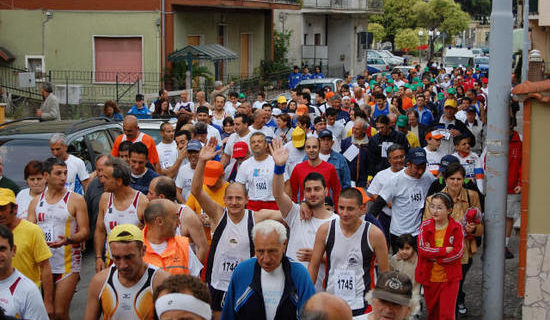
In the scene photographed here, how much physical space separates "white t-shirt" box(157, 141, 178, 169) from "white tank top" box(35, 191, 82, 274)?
3.83m

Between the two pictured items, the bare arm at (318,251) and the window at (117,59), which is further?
the window at (117,59)

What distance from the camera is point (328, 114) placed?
14578 mm

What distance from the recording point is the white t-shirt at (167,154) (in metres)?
11.9

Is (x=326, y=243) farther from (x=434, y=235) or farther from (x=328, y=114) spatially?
(x=328, y=114)

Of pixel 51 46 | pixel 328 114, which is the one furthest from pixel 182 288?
pixel 51 46

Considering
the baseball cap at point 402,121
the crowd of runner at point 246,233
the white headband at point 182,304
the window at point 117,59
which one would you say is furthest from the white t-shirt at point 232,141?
the window at point 117,59

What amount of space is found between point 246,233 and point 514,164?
4.80m

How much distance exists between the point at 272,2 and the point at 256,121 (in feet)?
81.6

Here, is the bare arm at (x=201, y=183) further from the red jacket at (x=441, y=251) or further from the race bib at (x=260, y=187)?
the red jacket at (x=441, y=251)

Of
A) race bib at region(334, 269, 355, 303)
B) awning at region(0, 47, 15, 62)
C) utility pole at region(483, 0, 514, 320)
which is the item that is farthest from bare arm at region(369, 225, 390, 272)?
awning at region(0, 47, 15, 62)

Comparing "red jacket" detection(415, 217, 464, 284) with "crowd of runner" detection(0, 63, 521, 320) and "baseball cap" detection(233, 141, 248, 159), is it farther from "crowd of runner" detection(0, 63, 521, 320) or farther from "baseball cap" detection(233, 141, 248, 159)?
"baseball cap" detection(233, 141, 248, 159)

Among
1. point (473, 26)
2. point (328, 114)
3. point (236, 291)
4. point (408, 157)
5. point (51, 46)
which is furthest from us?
point (473, 26)

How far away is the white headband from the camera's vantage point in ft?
13.6

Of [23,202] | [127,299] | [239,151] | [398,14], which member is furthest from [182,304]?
[398,14]
